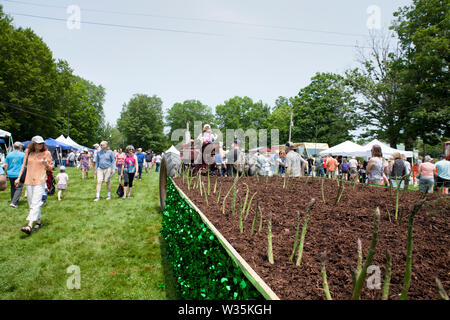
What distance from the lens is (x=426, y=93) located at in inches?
770

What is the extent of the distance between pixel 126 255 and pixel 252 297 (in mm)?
3431

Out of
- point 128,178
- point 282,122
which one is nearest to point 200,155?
point 128,178

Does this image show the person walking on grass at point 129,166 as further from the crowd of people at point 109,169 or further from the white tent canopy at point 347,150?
the white tent canopy at point 347,150

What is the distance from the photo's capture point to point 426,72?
1936cm

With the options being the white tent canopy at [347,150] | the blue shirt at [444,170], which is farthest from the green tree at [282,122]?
the blue shirt at [444,170]

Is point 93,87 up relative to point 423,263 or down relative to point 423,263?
up

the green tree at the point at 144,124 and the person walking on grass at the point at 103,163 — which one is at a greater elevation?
the green tree at the point at 144,124

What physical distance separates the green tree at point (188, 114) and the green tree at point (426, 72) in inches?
2120

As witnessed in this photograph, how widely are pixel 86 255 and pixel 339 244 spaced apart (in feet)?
12.8

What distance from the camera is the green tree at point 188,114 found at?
71419 millimetres

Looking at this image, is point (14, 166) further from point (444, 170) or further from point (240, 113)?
point (240, 113)
